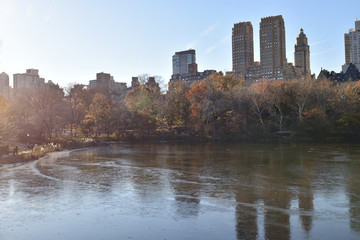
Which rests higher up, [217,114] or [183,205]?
[217,114]

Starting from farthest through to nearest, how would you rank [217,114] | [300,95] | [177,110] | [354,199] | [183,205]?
[177,110] → [217,114] → [300,95] → [354,199] → [183,205]

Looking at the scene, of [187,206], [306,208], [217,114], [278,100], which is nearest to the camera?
[306,208]

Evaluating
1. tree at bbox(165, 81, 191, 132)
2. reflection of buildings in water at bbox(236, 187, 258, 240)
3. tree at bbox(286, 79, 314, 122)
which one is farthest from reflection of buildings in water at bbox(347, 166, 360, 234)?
tree at bbox(165, 81, 191, 132)

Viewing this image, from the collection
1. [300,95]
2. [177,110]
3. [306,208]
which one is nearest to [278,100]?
[300,95]

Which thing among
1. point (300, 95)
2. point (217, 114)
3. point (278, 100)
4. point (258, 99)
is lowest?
point (217, 114)

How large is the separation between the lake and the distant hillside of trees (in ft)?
139

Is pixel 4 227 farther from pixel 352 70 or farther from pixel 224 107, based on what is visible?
pixel 352 70

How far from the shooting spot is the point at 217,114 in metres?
68.8

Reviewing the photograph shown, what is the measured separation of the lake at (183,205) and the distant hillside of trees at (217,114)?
42.4 metres

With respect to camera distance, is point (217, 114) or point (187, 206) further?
point (217, 114)

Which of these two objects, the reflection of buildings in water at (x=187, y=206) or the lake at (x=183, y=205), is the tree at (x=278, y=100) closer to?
the lake at (x=183, y=205)

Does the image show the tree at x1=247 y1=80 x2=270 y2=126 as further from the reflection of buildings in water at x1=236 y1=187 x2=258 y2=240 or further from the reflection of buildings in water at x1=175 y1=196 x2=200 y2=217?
the reflection of buildings in water at x1=175 y1=196 x2=200 y2=217

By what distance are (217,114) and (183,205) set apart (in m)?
56.6

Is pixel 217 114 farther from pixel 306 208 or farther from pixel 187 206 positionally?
pixel 306 208
